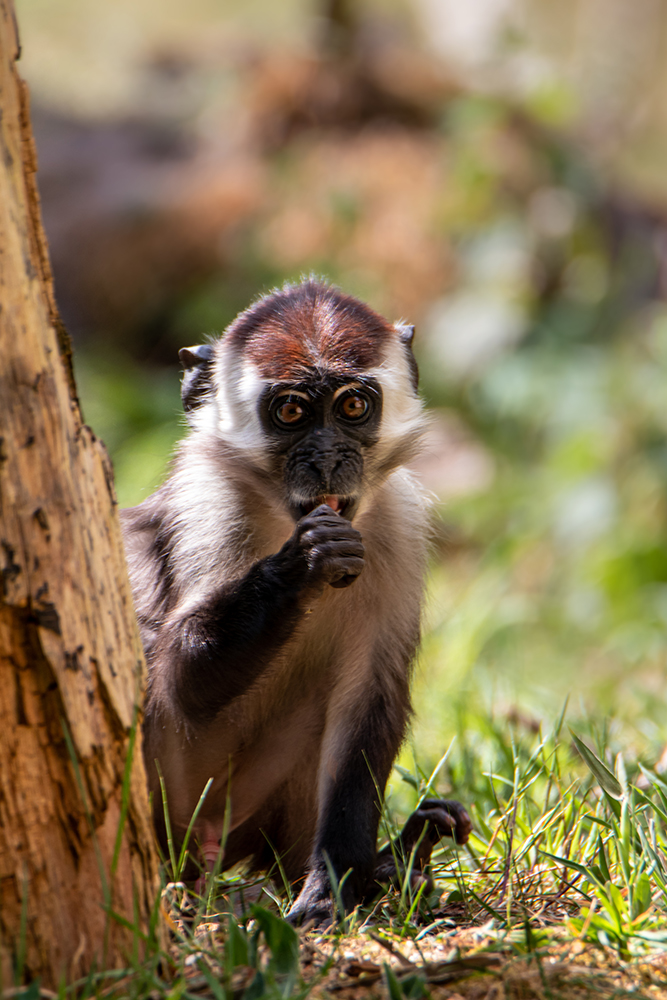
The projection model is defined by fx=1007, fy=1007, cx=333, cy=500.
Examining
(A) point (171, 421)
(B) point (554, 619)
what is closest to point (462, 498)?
(B) point (554, 619)

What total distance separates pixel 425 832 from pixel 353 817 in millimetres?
217

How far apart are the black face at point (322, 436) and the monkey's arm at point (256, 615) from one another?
18 centimetres

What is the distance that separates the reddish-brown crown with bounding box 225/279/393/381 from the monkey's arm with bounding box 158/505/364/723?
1.76 ft

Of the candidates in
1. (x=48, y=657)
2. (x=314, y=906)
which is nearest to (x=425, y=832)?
(x=314, y=906)

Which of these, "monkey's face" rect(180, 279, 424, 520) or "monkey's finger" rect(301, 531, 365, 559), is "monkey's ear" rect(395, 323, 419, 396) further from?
"monkey's finger" rect(301, 531, 365, 559)

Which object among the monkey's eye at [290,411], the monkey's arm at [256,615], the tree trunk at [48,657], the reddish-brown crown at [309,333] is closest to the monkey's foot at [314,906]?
the monkey's arm at [256,615]

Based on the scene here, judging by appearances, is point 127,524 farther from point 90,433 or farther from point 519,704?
point 519,704

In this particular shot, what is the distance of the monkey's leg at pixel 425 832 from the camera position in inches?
120

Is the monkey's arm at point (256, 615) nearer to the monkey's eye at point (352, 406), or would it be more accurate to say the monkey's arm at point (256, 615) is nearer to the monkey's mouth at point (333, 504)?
the monkey's mouth at point (333, 504)

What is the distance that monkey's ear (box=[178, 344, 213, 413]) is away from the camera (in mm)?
3543

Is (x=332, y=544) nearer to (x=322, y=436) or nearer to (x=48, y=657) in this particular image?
(x=322, y=436)

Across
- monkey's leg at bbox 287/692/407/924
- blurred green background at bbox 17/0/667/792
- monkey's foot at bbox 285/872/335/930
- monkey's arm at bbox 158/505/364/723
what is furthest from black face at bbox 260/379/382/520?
blurred green background at bbox 17/0/667/792

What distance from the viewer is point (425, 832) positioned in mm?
2945

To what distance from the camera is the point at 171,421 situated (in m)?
9.41
